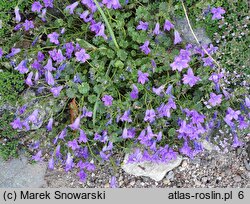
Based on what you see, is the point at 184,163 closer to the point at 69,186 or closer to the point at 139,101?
the point at 139,101

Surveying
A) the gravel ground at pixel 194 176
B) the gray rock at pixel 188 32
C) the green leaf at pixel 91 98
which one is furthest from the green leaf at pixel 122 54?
the gravel ground at pixel 194 176

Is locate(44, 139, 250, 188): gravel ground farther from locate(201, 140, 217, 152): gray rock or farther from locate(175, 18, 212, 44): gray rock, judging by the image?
locate(175, 18, 212, 44): gray rock

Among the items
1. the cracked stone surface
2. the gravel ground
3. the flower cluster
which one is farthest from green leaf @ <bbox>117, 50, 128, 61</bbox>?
the cracked stone surface

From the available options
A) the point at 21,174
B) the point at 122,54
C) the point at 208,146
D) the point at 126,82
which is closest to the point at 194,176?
the point at 208,146

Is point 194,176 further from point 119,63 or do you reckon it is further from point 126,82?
point 119,63

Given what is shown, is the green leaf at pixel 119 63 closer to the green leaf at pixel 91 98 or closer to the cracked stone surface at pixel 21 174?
the green leaf at pixel 91 98

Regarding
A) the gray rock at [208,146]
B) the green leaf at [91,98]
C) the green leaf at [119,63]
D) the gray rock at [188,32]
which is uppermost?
the gray rock at [188,32]
